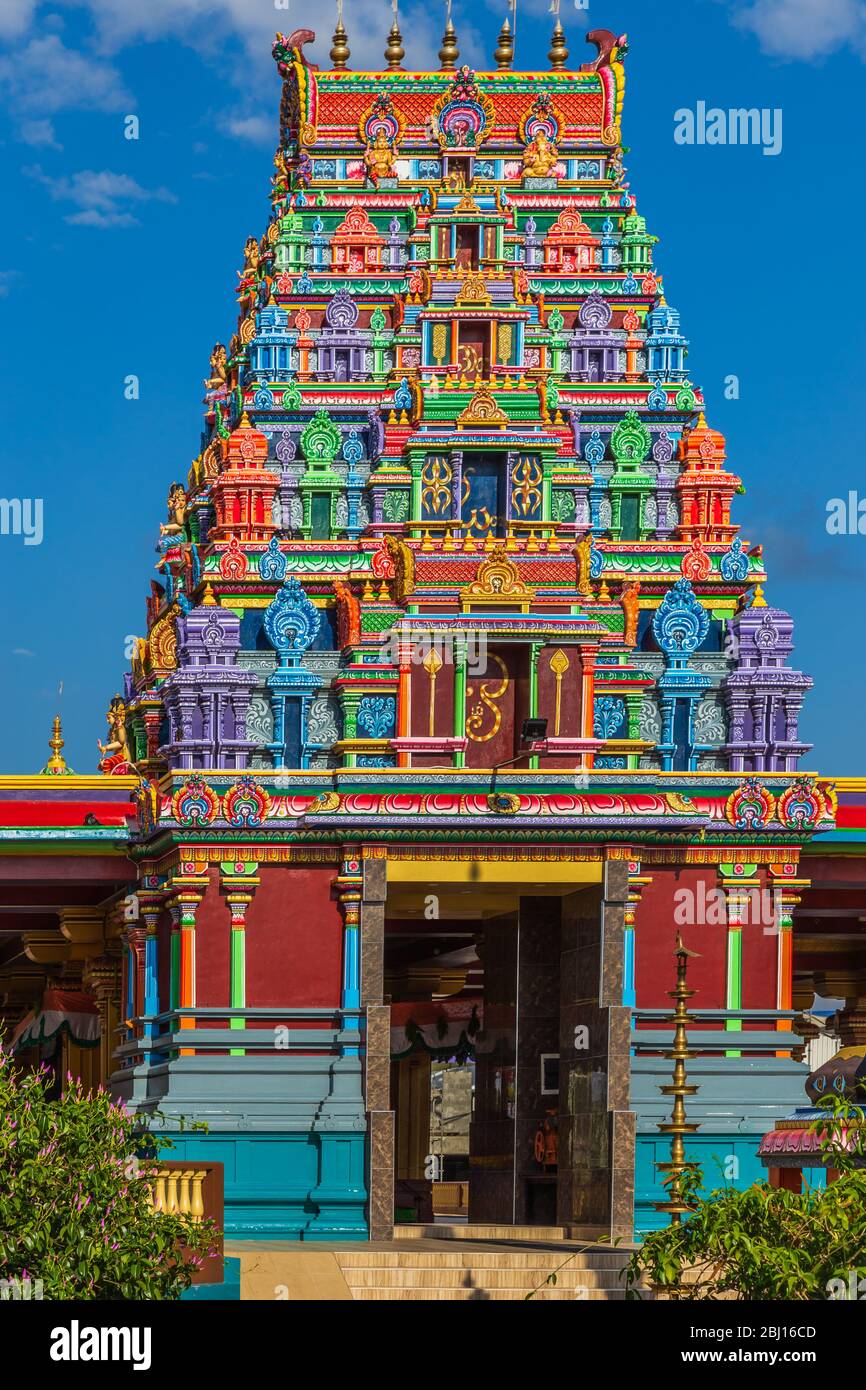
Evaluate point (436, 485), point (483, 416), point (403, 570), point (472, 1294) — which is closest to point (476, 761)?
point (403, 570)

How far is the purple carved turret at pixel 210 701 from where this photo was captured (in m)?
36.3

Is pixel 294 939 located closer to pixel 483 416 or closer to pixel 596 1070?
pixel 596 1070

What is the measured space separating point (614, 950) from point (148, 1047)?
21.5 feet

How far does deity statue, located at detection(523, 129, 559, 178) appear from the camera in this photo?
1737 inches

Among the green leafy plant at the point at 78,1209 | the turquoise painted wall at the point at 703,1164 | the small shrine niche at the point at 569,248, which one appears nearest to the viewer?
the green leafy plant at the point at 78,1209

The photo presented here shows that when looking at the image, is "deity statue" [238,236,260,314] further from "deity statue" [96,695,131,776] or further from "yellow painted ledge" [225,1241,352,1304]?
"yellow painted ledge" [225,1241,352,1304]

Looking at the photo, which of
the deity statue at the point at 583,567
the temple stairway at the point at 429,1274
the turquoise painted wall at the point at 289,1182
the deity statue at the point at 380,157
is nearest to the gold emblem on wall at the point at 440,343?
the deity statue at the point at 583,567

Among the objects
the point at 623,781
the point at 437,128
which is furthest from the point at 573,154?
the point at 623,781

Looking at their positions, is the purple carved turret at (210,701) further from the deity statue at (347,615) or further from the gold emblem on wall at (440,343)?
the gold emblem on wall at (440,343)

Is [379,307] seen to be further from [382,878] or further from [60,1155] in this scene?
[60,1155]

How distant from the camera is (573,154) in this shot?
4438 centimetres

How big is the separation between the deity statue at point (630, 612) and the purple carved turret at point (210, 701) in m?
5.08

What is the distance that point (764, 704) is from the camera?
3716 cm
